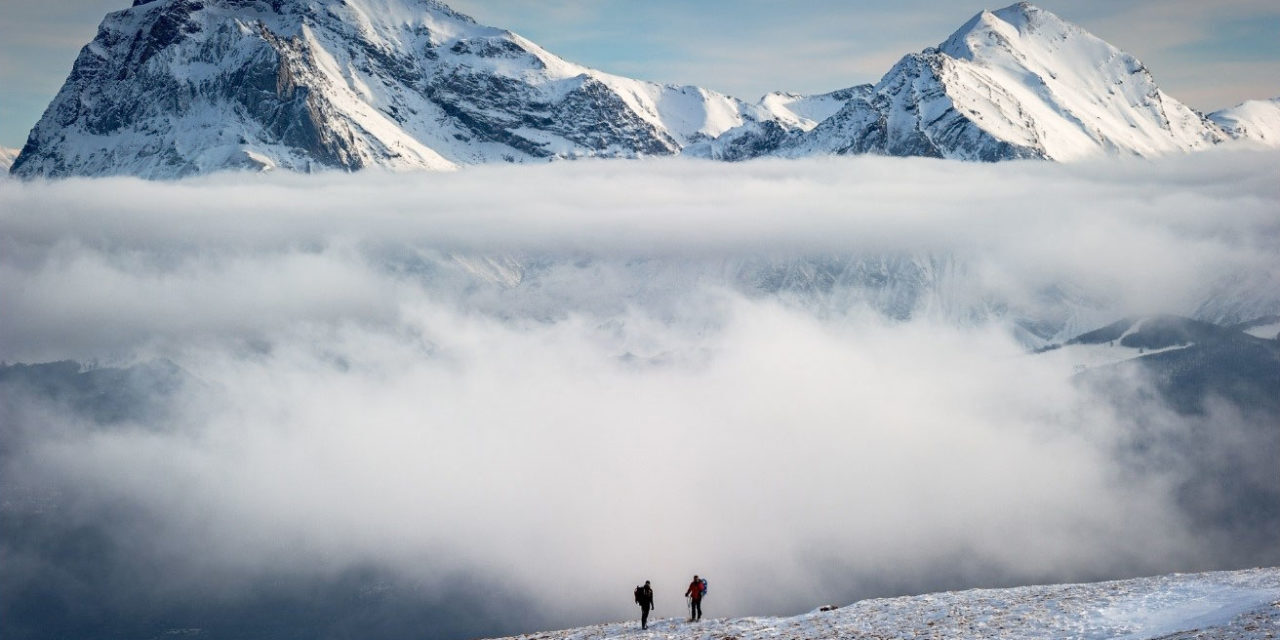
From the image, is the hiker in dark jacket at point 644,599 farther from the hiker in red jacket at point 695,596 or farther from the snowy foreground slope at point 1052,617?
the hiker in red jacket at point 695,596

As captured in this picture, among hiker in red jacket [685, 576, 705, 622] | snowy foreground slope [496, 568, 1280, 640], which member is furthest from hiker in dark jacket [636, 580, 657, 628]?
hiker in red jacket [685, 576, 705, 622]

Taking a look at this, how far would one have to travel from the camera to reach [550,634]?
74000mm

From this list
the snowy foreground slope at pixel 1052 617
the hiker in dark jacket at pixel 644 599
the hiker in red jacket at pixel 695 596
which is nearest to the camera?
the snowy foreground slope at pixel 1052 617

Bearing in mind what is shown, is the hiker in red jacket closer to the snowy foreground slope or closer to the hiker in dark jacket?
the snowy foreground slope

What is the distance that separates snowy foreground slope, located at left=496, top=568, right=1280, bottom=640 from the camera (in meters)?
55.6

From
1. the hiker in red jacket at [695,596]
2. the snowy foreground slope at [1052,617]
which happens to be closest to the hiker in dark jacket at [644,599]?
the snowy foreground slope at [1052,617]

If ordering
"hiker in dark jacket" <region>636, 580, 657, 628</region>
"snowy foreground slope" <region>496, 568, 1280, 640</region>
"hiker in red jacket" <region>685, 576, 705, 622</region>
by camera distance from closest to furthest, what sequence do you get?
"snowy foreground slope" <region>496, 568, 1280, 640</region> < "hiker in dark jacket" <region>636, 580, 657, 628</region> < "hiker in red jacket" <region>685, 576, 705, 622</region>

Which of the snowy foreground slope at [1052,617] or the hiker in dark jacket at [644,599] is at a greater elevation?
the hiker in dark jacket at [644,599]

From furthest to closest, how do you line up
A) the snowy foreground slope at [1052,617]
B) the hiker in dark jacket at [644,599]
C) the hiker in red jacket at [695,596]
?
the hiker in red jacket at [695,596], the hiker in dark jacket at [644,599], the snowy foreground slope at [1052,617]

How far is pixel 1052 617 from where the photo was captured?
2330 inches

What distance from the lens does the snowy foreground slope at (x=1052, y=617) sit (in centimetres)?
5556

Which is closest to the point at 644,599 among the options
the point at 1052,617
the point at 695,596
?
the point at 695,596

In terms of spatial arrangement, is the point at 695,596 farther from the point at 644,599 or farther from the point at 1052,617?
the point at 1052,617

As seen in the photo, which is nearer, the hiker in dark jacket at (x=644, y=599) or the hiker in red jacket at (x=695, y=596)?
the hiker in dark jacket at (x=644, y=599)
